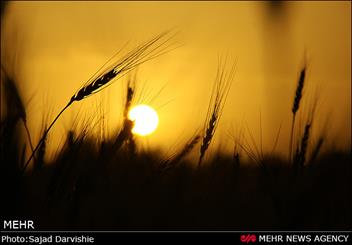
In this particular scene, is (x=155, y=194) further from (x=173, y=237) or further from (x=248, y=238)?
(x=248, y=238)

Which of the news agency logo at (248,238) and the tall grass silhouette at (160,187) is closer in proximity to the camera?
the tall grass silhouette at (160,187)

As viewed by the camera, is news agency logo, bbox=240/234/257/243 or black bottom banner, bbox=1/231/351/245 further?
news agency logo, bbox=240/234/257/243

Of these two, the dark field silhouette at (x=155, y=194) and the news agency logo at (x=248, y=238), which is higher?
the dark field silhouette at (x=155, y=194)

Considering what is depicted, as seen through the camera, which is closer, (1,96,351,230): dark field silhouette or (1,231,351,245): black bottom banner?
(1,96,351,230): dark field silhouette

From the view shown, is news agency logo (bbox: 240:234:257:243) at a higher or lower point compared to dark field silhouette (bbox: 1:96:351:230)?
lower

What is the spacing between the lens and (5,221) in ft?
5.66

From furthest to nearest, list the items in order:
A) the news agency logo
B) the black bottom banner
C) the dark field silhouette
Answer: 1. the news agency logo
2. the black bottom banner
3. the dark field silhouette

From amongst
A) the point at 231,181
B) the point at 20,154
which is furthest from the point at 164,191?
the point at 20,154

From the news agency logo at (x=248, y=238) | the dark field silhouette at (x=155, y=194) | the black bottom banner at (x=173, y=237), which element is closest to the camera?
the dark field silhouette at (x=155, y=194)

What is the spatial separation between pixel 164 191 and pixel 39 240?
55 cm

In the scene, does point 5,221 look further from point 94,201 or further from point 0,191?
point 94,201

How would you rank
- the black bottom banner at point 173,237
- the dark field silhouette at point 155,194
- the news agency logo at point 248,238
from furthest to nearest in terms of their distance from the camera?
the news agency logo at point 248,238, the black bottom banner at point 173,237, the dark field silhouette at point 155,194

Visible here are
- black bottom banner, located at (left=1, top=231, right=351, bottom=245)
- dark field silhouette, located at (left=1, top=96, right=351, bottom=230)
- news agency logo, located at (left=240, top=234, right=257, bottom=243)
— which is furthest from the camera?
news agency logo, located at (left=240, top=234, right=257, bottom=243)

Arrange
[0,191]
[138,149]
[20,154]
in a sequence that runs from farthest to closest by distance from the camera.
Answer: [138,149] < [20,154] < [0,191]
